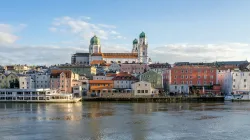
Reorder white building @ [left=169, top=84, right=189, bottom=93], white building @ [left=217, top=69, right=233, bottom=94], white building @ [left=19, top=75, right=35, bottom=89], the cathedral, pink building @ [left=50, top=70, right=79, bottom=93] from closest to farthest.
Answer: white building @ [left=217, top=69, right=233, bottom=94]
pink building @ [left=50, top=70, right=79, bottom=93]
white building @ [left=19, top=75, right=35, bottom=89]
white building @ [left=169, top=84, right=189, bottom=93]
the cathedral

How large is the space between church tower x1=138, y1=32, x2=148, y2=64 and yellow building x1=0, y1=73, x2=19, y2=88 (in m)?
52.5

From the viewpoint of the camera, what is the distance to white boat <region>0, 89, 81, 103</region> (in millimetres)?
57316

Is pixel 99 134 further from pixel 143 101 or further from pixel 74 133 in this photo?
pixel 143 101

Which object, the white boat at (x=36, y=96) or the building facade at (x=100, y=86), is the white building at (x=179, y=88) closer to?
→ the building facade at (x=100, y=86)

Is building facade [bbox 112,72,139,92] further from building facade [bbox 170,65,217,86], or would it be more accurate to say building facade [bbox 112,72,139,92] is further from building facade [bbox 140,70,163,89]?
building facade [bbox 170,65,217,86]

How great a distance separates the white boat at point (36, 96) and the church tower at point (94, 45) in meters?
58.2

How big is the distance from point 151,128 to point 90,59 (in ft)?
272

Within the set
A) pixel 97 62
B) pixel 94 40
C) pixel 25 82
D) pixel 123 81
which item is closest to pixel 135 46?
pixel 94 40

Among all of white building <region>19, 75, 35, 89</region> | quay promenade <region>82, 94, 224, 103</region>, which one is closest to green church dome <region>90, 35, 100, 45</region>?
white building <region>19, 75, 35, 89</region>

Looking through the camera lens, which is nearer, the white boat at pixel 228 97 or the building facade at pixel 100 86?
the white boat at pixel 228 97

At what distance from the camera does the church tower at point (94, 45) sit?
11662 cm

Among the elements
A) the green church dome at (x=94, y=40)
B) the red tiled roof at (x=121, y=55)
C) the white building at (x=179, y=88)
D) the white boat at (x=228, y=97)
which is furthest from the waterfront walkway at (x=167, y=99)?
the green church dome at (x=94, y=40)

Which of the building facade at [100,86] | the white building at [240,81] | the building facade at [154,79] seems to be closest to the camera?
the white building at [240,81]

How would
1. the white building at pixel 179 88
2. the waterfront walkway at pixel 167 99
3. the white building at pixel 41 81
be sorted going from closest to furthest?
the waterfront walkway at pixel 167 99
the white building at pixel 179 88
the white building at pixel 41 81
